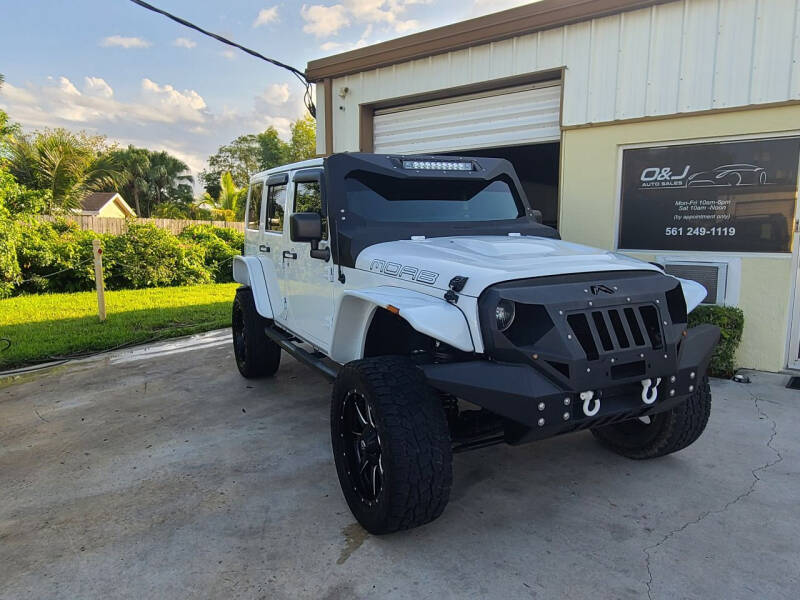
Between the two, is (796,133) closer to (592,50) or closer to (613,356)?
(592,50)

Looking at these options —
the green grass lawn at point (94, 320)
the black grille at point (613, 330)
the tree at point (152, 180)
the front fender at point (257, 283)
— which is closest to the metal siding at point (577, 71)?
the front fender at point (257, 283)

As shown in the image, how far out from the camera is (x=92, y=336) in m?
7.06

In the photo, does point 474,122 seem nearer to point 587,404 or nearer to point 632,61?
point 632,61

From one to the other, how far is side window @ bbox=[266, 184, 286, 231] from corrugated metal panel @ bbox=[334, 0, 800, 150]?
3.52 m

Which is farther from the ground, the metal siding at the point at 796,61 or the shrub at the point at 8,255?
the metal siding at the point at 796,61

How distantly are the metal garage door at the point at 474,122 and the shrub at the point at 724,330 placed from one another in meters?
2.76

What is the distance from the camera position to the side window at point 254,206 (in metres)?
5.31

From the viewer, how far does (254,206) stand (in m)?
5.48

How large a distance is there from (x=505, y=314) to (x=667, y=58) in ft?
15.2

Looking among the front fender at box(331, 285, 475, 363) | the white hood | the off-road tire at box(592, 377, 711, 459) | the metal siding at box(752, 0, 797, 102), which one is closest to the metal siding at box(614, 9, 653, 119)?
the metal siding at box(752, 0, 797, 102)

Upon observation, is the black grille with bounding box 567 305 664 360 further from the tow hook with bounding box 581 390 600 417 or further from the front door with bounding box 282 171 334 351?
the front door with bounding box 282 171 334 351

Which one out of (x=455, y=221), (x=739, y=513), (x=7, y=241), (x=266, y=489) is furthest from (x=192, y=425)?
(x=7, y=241)

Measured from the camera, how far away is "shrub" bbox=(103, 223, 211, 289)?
12039 mm

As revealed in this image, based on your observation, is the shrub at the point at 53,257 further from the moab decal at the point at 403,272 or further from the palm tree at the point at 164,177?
the palm tree at the point at 164,177
